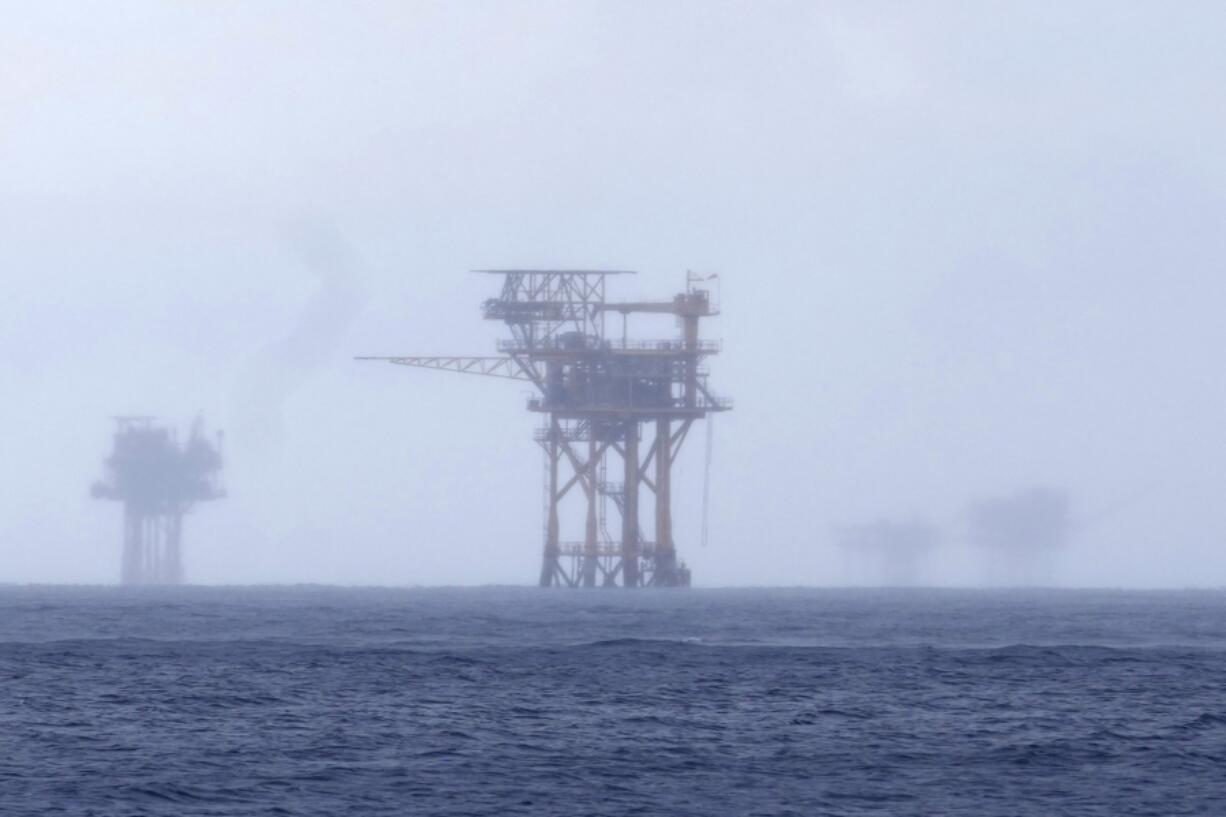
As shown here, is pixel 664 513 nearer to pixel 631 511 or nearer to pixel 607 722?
pixel 631 511

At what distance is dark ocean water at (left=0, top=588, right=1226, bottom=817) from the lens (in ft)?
99.9

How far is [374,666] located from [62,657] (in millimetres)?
9186

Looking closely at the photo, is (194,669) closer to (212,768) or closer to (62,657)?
(62,657)

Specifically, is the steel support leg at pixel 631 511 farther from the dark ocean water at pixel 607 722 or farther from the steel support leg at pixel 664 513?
the dark ocean water at pixel 607 722

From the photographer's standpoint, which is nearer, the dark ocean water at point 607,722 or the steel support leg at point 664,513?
the dark ocean water at point 607,722

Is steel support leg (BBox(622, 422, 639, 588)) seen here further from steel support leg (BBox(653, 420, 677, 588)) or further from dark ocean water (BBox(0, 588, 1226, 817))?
dark ocean water (BBox(0, 588, 1226, 817))

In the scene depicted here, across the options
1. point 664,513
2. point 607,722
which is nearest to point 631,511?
point 664,513

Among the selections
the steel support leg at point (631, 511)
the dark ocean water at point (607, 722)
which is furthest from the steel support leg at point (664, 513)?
the dark ocean water at point (607, 722)

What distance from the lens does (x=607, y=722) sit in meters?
39.7

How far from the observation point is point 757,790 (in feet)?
102

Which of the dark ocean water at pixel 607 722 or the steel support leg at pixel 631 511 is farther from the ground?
the steel support leg at pixel 631 511

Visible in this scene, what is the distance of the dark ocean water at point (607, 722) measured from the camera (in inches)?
1198

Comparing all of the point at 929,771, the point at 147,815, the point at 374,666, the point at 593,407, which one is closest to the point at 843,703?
the point at 929,771

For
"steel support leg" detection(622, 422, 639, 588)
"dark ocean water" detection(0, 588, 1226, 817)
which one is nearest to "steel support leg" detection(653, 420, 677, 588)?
"steel support leg" detection(622, 422, 639, 588)
